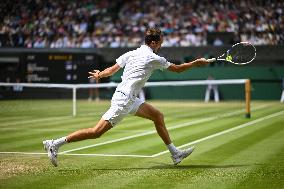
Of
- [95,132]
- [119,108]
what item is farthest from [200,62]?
[95,132]

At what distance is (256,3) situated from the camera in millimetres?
35219

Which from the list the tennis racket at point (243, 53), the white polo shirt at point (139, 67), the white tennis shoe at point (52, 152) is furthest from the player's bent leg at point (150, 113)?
the tennis racket at point (243, 53)

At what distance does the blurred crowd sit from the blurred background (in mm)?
→ 61

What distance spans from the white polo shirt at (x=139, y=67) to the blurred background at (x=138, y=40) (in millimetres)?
24376

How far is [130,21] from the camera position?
37094 mm

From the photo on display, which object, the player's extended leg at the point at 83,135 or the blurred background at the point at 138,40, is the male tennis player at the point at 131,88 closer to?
the player's extended leg at the point at 83,135

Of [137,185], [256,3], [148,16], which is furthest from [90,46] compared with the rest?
[137,185]

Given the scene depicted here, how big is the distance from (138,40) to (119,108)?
2656 centimetres

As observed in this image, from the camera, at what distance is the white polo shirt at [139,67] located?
28.4ft

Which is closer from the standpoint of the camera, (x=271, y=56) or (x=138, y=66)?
(x=138, y=66)

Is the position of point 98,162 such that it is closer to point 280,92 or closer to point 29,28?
point 280,92

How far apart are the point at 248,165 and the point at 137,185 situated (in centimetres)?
243

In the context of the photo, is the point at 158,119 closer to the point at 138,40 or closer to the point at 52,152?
the point at 52,152

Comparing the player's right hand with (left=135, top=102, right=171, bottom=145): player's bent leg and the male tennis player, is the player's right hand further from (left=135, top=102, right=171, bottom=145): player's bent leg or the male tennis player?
(left=135, top=102, right=171, bottom=145): player's bent leg
